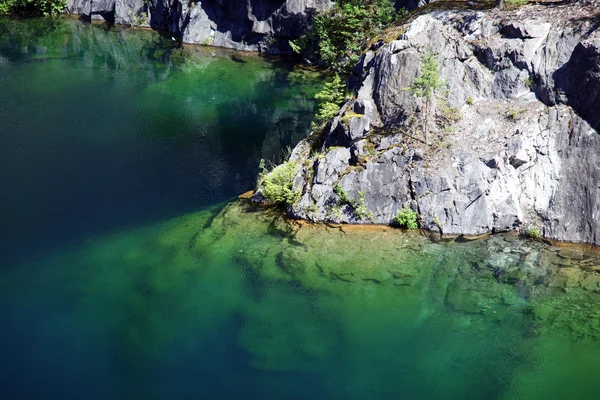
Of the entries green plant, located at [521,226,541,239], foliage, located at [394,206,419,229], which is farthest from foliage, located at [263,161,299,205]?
green plant, located at [521,226,541,239]

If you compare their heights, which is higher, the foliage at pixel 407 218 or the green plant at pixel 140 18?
the green plant at pixel 140 18

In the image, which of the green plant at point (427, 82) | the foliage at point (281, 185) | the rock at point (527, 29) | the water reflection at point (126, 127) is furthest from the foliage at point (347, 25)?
the foliage at point (281, 185)

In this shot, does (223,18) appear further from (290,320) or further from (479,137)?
(290,320)

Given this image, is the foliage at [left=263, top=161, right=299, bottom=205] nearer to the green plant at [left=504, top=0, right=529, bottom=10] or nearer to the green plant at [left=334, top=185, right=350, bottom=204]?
the green plant at [left=334, top=185, right=350, bottom=204]

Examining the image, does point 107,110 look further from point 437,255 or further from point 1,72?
point 437,255

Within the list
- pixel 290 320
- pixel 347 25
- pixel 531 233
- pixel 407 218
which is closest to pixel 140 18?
pixel 347 25

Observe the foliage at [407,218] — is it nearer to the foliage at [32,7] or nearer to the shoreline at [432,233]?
the shoreline at [432,233]

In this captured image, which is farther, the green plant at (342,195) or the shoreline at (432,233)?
the green plant at (342,195)
